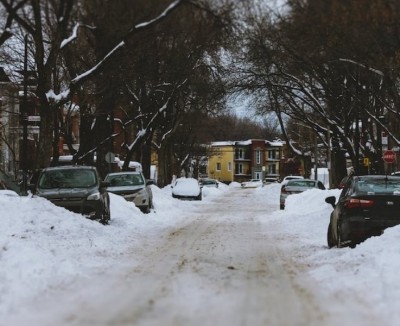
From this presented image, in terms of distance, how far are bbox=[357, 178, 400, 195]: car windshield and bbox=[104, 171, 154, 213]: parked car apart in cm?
1209

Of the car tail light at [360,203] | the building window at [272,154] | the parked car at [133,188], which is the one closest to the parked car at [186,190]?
the parked car at [133,188]

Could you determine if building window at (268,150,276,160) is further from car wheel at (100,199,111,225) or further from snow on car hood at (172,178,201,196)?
car wheel at (100,199,111,225)

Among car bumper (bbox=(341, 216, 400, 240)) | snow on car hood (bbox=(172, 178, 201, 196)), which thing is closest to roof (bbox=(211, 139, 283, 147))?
snow on car hood (bbox=(172, 178, 201, 196))

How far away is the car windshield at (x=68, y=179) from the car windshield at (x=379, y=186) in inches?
302

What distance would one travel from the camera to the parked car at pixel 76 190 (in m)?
15.4

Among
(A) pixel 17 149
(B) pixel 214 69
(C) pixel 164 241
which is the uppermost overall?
(B) pixel 214 69

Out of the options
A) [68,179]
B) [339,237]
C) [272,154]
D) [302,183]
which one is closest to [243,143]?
[272,154]

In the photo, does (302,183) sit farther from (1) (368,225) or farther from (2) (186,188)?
(1) (368,225)

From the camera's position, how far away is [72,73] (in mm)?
24000

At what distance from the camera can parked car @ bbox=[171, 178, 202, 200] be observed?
38.2 m

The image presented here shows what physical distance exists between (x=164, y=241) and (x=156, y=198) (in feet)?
54.2

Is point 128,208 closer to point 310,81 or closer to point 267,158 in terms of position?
point 310,81

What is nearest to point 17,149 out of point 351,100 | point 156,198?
point 156,198

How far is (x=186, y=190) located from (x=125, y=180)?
14.8 meters
